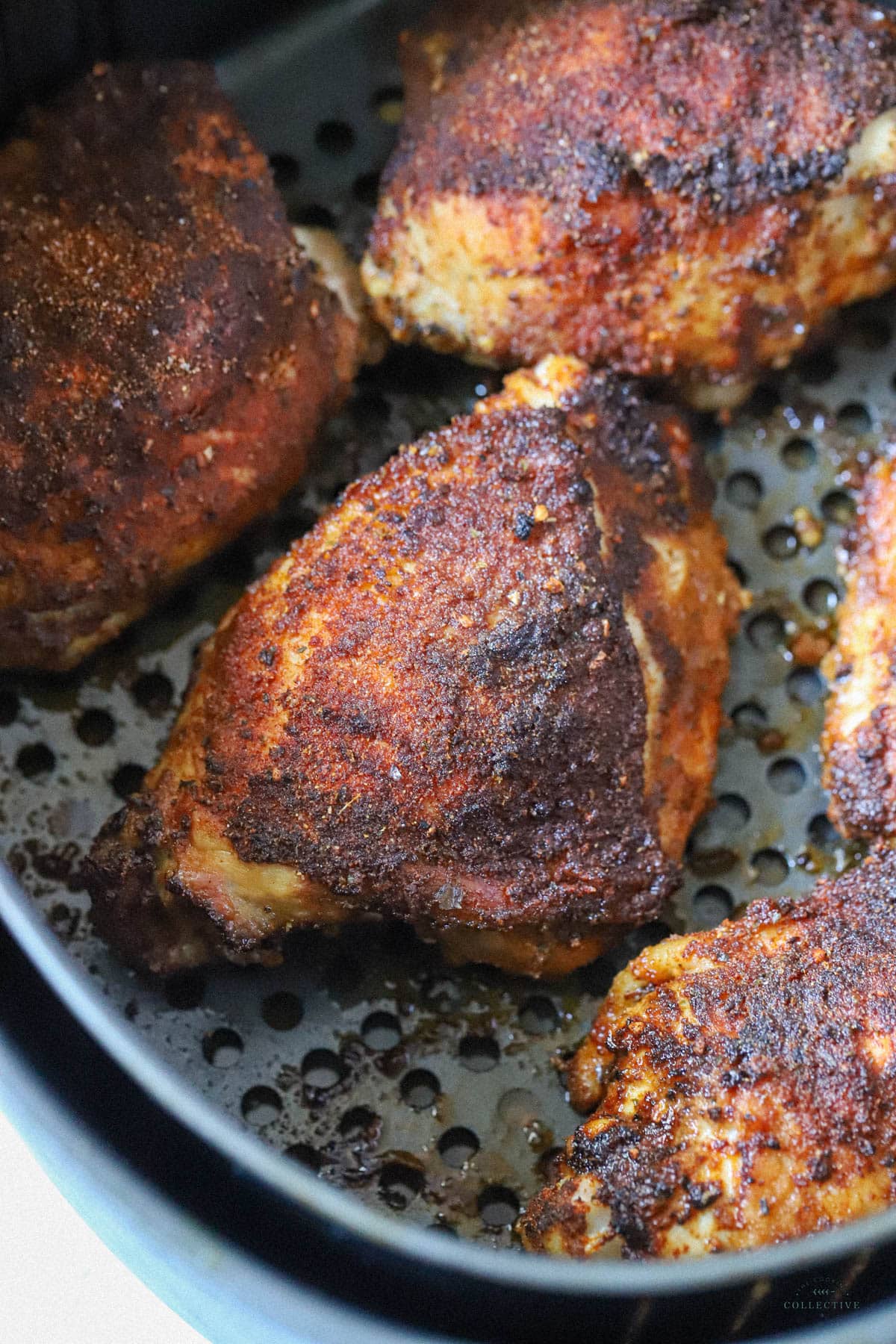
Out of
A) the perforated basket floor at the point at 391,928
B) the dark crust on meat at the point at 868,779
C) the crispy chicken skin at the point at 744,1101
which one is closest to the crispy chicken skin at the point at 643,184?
the perforated basket floor at the point at 391,928

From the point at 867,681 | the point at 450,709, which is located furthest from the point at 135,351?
the point at 867,681

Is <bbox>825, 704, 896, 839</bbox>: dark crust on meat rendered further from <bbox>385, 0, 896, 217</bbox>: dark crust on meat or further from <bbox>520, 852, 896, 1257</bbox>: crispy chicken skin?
<bbox>385, 0, 896, 217</bbox>: dark crust on meat

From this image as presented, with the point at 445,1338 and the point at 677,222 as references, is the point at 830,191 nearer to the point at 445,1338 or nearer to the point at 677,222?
the point at 677,222

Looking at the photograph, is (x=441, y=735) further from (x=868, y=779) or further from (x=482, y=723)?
(x=868, y=779)

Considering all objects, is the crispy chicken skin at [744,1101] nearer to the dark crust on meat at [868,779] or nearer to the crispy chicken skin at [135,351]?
the dark crust on meat at [868,779]

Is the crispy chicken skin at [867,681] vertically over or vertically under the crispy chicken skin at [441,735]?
under

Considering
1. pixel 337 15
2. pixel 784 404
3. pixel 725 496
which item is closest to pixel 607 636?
pixel 725 496

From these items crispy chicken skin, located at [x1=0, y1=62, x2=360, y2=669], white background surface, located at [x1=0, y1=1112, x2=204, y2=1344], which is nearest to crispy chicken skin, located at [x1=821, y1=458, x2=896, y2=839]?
crispy chicken skin, located at [x1=0, y1=62, x2=360, y2=669]
